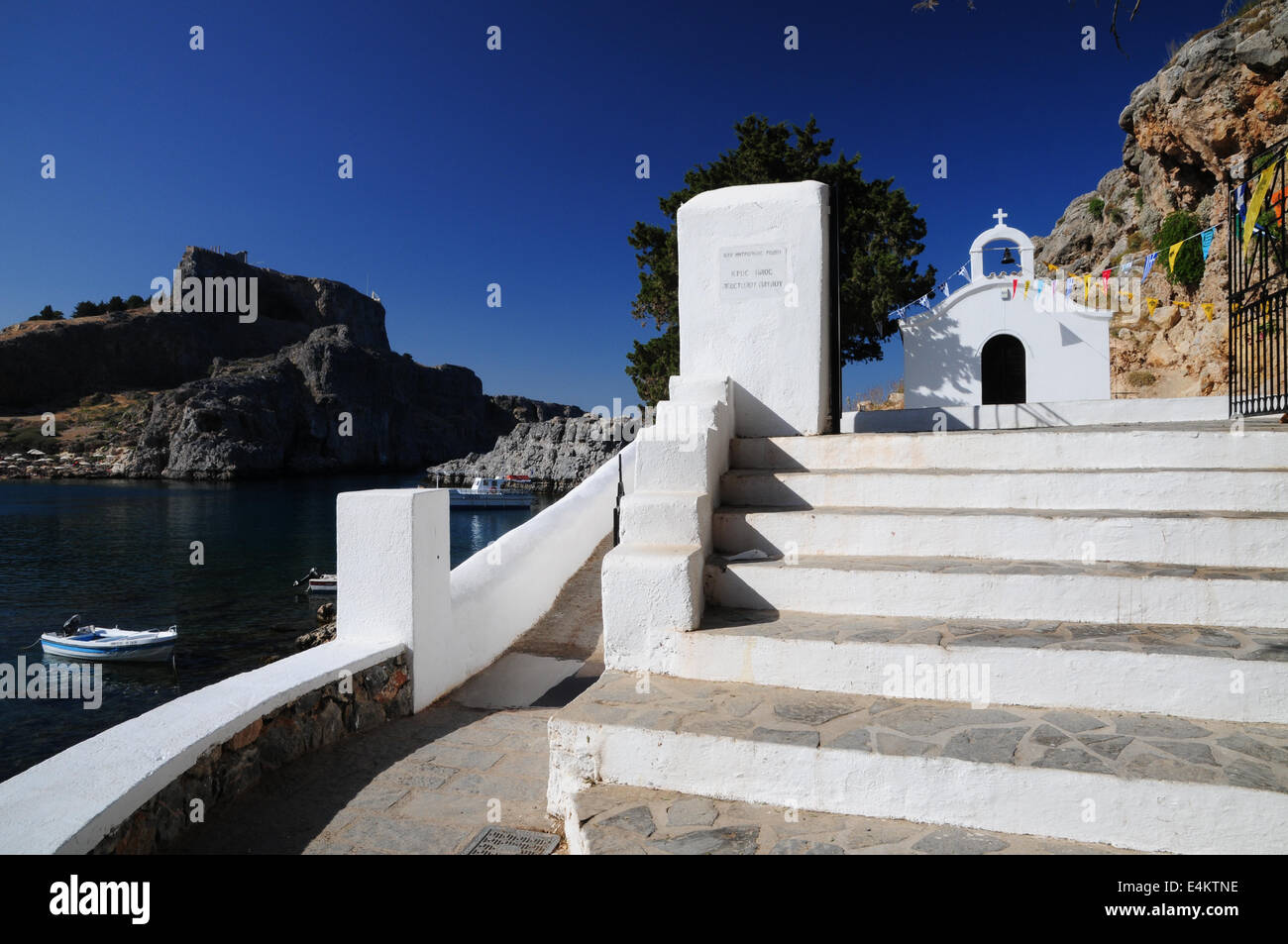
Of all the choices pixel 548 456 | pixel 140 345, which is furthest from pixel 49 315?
pixel 548 456

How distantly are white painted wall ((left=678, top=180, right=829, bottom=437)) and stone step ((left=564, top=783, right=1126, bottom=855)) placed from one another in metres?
3.20

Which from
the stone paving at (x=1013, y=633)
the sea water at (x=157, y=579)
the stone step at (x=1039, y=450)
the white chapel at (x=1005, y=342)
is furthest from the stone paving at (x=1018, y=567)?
the sea water at (x=157, y=579)

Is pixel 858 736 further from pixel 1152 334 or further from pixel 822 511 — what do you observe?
pixel 1152 334

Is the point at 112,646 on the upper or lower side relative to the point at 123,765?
lower

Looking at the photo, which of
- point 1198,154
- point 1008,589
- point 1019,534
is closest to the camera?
point 1008,589

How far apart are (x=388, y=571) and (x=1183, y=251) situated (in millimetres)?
27055

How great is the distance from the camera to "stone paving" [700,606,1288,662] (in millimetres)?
2645

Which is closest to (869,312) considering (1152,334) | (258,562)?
(1152,334)

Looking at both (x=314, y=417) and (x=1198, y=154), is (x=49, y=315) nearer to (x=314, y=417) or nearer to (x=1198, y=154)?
(x=314, y=417)

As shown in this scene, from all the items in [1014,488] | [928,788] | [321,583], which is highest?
[1014,488]

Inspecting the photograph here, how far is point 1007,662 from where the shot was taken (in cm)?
272

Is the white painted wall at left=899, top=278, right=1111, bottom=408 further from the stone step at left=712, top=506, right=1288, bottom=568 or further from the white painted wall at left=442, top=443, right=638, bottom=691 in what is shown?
the stone step at left=712, top=506, right=1288, bottom=568

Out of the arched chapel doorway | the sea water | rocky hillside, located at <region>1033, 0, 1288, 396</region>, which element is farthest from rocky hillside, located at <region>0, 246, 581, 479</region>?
rocky hillside, located at <region>1033, 0, 1288, 396</region>

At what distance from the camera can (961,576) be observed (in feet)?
10.6
